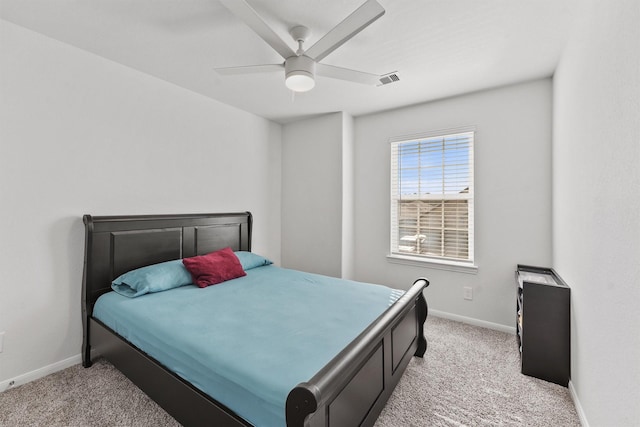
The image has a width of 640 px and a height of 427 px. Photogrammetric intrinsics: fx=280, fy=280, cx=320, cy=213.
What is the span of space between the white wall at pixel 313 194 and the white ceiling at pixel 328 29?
975 millimetres

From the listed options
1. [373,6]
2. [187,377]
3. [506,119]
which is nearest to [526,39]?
[506,119]

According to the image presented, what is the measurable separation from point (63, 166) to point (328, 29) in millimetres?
2305

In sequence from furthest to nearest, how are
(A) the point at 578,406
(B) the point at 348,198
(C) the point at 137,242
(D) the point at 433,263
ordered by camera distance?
1. (B) the point at 348,198
2. (D) the point at 433,263
3. (C) the point at 137,242
4. (A) the point at 578,406

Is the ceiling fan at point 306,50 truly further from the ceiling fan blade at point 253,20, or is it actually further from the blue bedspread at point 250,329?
the blue bedspread at point 250,329

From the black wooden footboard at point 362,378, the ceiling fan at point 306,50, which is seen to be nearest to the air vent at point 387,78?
the ceiling fan at point 306,50

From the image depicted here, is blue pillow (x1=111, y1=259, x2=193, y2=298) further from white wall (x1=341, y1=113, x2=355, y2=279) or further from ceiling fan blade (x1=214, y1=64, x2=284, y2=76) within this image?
white wall (x1=341, y1=113, x2=355, y2=279)

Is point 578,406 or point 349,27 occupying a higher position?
point 349,27

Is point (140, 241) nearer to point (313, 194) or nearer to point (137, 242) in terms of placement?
point (137, 242)

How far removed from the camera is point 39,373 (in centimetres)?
211

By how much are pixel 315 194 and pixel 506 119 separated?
2.34 metres

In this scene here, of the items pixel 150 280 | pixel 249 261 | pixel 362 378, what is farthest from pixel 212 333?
pixel 249 261

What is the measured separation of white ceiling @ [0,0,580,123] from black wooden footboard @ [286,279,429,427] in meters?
1.90

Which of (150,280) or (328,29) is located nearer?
(328,29)

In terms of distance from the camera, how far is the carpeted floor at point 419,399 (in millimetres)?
1693
